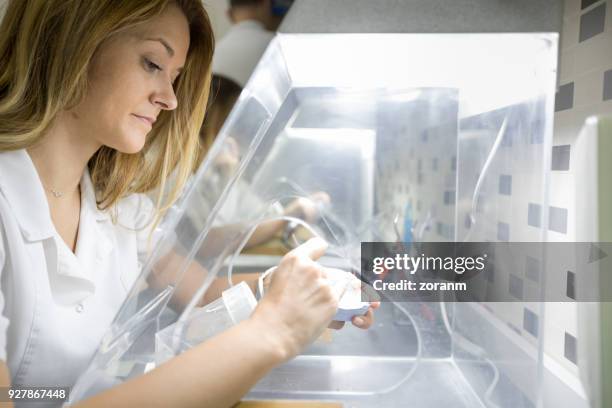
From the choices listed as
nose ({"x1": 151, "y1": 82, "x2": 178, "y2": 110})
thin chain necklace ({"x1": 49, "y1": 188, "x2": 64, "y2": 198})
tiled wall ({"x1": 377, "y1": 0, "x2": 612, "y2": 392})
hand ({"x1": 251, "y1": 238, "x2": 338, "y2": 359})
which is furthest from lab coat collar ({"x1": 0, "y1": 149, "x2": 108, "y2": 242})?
tiled wall ({"x1": 377, "y1": 0, "x2": 612, "y2": 392})

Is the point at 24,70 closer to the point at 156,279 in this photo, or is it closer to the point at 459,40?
the point at 156,279

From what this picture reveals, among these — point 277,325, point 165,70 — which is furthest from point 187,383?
point 165,70

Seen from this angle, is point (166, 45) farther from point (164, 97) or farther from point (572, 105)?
point (572, 105)

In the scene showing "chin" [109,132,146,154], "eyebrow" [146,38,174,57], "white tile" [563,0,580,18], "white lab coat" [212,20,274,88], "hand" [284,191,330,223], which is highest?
"white lab coat" [212,20,274,88]

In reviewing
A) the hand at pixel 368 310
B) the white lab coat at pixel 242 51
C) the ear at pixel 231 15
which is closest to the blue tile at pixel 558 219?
the hand at pixel 368 310

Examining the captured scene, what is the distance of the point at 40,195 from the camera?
0.76 m

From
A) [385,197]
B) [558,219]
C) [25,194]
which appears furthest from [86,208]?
[558,219]

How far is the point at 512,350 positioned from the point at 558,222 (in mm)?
228

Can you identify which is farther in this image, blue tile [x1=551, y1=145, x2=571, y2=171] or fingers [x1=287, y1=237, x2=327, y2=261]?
blue tile [x1=551, y1=145, x2=571, y2=171]

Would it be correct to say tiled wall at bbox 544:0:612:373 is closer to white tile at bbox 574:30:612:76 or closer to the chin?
white tile at bbox 574:30:612:76

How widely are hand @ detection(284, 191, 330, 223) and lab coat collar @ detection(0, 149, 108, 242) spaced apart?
44 centimetres

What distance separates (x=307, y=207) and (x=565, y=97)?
50 cm

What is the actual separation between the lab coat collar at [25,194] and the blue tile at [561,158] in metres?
0.84

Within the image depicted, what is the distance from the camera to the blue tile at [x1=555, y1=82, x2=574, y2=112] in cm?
78
